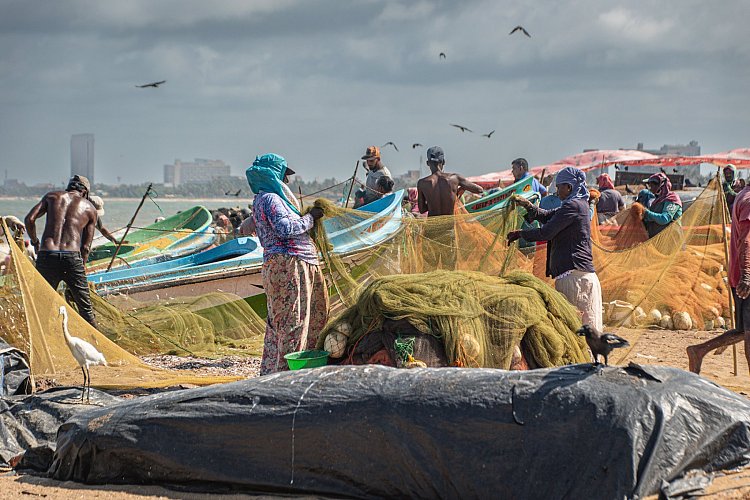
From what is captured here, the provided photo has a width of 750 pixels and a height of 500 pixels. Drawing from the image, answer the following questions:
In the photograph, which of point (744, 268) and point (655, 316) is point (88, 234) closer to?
point (655, 316)

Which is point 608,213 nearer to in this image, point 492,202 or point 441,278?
point 492,202

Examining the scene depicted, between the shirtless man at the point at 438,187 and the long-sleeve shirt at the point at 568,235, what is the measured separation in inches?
102

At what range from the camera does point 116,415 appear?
4.33m

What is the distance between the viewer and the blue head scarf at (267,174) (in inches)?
239

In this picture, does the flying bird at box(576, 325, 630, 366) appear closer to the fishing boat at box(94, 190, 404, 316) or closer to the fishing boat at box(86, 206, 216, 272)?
the fishing boat at box(94, 190, 404, 316)

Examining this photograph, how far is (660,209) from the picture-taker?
1041cm

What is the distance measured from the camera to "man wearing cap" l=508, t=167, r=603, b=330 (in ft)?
19.6

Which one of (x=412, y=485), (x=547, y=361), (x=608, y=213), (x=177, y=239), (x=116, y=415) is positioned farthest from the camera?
(x=177, y=239)

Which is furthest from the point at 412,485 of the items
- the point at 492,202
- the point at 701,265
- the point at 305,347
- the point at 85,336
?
the point at 492,202

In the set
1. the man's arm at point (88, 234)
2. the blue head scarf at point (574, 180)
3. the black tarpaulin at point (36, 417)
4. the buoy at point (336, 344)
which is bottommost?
the black tarpaulin at point (36, 417)

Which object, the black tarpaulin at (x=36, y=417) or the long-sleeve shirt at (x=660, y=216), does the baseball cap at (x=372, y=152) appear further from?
the black tarpaulin at (x=36, y=417)

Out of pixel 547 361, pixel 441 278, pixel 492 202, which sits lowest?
pixel 547 361

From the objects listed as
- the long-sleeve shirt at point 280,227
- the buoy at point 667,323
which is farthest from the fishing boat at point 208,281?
the buoy at point 667,323

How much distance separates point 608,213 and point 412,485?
9773mm
